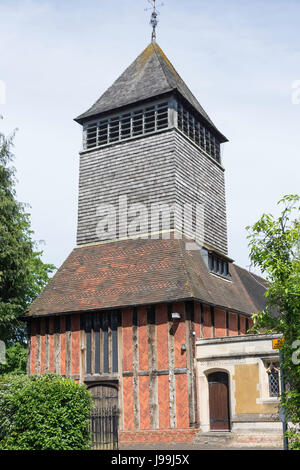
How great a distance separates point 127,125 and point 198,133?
3794 millimetres

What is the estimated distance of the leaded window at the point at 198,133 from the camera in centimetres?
2666

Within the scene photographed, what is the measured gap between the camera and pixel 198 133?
2812cm

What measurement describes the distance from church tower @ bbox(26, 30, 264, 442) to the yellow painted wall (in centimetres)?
111

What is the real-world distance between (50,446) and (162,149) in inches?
589

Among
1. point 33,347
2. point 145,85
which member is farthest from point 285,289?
point 145,85

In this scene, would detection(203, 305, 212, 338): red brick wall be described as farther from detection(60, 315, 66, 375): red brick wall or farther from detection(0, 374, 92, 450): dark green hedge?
detection(0, 374, 92, 450): dark green hedge

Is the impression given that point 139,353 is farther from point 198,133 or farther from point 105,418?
point 198,133

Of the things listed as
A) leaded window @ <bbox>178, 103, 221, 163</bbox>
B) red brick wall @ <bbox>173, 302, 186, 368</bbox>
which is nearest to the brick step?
red brick wall @ <bbox>173, 302, 186, 368</bbox>

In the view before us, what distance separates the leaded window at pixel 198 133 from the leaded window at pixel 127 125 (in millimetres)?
983

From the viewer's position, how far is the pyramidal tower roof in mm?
26781

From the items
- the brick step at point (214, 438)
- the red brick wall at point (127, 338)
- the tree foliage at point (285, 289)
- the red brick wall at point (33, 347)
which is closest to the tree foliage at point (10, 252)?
the red brick wall at point (33, 347)

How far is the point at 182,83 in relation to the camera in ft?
98.3

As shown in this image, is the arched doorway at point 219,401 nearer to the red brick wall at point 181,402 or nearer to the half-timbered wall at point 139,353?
the half-timbered wall at point 139,353
